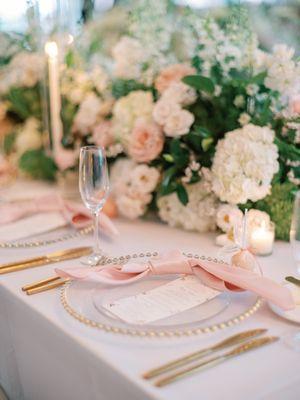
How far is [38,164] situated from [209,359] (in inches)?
56.1

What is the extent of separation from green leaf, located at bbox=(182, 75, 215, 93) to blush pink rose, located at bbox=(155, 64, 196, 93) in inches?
4.3

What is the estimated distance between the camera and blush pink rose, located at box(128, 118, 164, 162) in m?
1.45

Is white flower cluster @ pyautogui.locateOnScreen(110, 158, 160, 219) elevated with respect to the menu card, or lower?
elevated

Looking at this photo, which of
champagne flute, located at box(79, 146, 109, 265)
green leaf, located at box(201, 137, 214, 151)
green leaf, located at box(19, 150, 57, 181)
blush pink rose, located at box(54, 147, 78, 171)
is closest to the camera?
champagne flute, located at box(79, 146, 109, 265)

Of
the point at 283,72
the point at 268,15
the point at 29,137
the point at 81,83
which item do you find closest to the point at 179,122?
the point at 283,72

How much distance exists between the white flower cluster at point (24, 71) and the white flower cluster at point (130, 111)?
73 centimetres

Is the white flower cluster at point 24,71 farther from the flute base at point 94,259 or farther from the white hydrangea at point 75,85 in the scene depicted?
the flute base at point 94,259

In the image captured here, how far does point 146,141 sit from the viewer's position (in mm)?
1450

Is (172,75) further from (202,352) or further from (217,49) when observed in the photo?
(202,352)

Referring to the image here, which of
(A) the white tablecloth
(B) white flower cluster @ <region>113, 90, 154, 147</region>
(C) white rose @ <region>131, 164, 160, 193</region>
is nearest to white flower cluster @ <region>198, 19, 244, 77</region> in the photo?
(B) white flower cluster @ <region>113, 90, 154, 147</region>

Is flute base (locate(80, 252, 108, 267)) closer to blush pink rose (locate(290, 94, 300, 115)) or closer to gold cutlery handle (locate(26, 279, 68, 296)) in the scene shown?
gold cutlery handle (locate(26, 279, 68, 296))

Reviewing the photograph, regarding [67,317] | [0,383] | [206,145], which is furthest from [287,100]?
[0,383]

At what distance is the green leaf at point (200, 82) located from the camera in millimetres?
1375

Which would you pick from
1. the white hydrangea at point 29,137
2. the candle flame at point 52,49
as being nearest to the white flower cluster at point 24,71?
the white hydrangea at point 29,137
